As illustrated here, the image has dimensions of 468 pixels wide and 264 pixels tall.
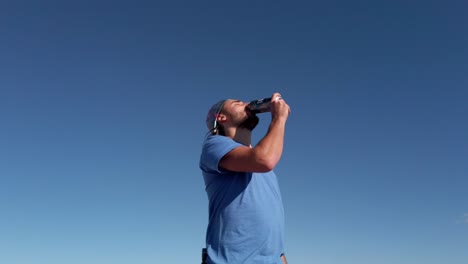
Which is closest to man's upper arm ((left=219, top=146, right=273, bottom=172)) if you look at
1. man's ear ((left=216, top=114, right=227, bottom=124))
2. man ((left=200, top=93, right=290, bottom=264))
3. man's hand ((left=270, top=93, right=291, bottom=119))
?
man ((left=200, top=93, right=290, bottom=264))

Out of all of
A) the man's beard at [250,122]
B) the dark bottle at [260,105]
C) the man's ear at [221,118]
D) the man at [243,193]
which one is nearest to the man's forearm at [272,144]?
the man at [243,193]

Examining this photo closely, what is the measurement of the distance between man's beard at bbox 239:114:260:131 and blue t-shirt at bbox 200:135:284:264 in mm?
380

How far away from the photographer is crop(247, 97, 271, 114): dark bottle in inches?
214

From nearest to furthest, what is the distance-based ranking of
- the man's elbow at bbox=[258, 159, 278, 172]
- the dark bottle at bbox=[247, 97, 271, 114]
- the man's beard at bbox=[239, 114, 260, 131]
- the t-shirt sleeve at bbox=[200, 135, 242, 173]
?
the man's elbow at bbox=[258, 159, 278, 172] < the t-shirt sleeve at bbox=[200, 135, 242, 173] < the dark bottle at bbox=[247, 97, 271, 114] < the man's beard at bbox=[239, 114, 260, 131]

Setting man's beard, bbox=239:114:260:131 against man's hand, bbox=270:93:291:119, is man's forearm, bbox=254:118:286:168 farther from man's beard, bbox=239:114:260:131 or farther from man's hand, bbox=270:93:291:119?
man's beard, bbox=239:114:260:131

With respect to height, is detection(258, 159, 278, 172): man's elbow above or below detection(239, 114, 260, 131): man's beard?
below

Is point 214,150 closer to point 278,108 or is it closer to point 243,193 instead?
point 243,193

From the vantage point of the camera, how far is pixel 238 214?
5.01m

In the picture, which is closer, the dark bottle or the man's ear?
the dark bottle

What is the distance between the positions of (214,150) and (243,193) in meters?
0.57

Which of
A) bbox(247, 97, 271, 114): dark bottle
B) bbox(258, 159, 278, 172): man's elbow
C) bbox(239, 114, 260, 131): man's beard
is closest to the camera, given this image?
bbox(258, 159, 278, 172): man's elbow

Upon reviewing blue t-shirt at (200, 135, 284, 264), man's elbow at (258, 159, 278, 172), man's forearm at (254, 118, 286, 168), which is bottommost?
blue t-shirt at (200, 135, 284, 264)

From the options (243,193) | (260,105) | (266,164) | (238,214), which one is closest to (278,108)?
(260,105)

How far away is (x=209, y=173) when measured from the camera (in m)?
5.45
